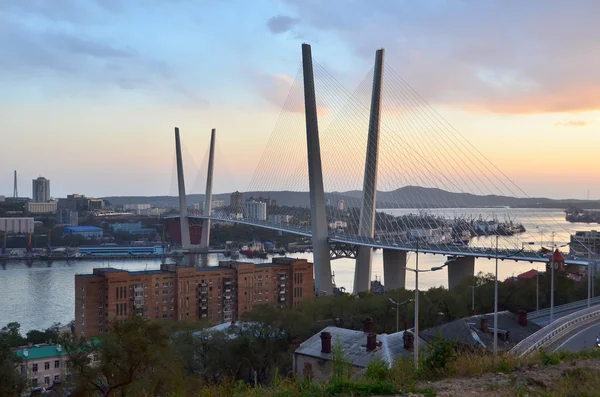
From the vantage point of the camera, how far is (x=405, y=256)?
12977 mm

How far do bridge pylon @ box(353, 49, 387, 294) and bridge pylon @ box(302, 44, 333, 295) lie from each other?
763 mm

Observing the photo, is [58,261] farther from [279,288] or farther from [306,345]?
[306,345]

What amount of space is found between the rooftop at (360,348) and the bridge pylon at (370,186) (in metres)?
6.46

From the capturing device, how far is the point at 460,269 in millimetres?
11734

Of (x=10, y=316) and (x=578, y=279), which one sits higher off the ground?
(x=578, y=279)

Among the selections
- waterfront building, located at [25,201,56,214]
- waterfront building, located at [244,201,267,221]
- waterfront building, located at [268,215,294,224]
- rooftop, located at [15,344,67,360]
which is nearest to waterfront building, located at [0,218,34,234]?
waterfront building, located at [25,201,56,214]

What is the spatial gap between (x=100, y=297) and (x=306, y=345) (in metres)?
8.58

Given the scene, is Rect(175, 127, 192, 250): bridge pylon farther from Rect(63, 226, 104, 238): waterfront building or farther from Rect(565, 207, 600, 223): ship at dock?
Rect(565, 207, 600, 223): ship at dock

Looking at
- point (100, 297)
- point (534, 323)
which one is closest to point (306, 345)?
point (534, 323)

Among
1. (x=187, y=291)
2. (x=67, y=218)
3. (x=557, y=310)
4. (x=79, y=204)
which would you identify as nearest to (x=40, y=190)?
(x=79, y=204)

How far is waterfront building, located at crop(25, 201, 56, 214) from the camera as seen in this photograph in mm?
61141

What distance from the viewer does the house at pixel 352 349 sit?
5238 mm

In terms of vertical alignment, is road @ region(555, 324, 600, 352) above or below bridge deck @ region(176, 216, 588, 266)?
below

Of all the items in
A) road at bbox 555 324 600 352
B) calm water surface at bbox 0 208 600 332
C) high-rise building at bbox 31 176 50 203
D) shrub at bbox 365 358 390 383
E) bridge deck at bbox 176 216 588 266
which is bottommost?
calm water surface at bbox 0 208 600 332
